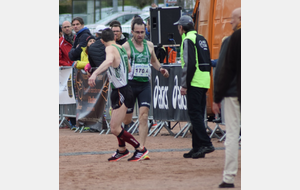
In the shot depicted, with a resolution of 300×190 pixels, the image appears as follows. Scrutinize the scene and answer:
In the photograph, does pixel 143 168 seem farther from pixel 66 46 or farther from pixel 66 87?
pixel 66 46

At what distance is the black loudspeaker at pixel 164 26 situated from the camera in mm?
13906

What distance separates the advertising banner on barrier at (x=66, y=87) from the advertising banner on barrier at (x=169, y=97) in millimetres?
2562

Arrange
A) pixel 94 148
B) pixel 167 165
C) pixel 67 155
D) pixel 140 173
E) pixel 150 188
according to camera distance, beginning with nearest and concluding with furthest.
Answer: pixel 150 188
pixel 140 173
pixel 167 165
pixel 67 155
pixel 94 148

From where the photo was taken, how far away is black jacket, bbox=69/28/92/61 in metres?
Result: 12.3

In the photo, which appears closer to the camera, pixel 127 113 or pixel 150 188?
pixel 150 188

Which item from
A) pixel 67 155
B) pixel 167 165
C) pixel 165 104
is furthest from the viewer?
pixel 165 104

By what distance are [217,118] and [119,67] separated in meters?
2.70

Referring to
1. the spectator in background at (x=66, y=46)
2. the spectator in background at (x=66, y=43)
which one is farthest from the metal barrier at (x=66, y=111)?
the spectator in background at (x=66, y=43)

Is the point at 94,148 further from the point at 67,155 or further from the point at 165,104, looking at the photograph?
the point at 165,104

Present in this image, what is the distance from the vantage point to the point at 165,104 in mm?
11047

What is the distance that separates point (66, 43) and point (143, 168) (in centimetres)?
640

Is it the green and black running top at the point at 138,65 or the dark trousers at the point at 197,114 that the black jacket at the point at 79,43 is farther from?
the dark trousers at the point at 197,114
